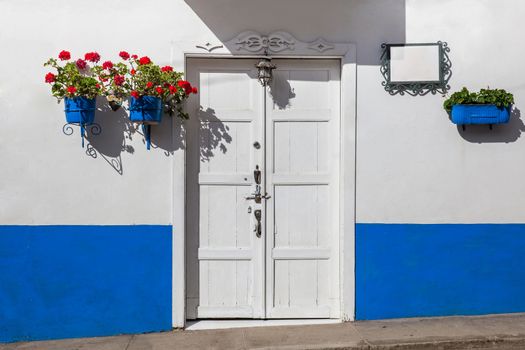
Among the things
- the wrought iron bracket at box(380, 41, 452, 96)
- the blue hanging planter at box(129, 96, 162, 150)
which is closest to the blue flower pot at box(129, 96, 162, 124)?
the blue hanging planter at box(129, 96, 162, 150)

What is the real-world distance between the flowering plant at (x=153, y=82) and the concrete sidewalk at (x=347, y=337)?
202 cm

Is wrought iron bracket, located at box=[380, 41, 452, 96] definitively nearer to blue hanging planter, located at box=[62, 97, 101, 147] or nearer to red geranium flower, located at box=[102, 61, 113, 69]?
red geranium flower, located at box=[102, 61, 113, 69]

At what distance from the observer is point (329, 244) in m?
5.86

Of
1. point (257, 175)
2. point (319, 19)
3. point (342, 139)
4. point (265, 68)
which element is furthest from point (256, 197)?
point (319, 19)

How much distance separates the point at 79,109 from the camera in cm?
532

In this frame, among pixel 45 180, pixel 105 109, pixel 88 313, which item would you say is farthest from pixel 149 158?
pixel 88 313

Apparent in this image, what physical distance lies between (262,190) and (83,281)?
1735mm

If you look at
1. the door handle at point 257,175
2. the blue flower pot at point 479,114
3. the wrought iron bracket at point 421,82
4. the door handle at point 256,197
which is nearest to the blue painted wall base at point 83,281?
the door handle at point 256,197

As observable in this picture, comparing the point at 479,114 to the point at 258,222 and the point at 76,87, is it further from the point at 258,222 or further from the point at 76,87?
the point at 76,87

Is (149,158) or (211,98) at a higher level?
(211,98)

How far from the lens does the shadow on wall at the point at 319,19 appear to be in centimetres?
562

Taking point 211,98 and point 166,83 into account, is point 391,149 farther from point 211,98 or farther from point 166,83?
point 166,83

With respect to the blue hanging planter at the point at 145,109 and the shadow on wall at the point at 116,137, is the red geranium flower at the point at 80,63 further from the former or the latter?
the blue hanging planter at the point at 145,109

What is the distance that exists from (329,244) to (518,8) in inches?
106
